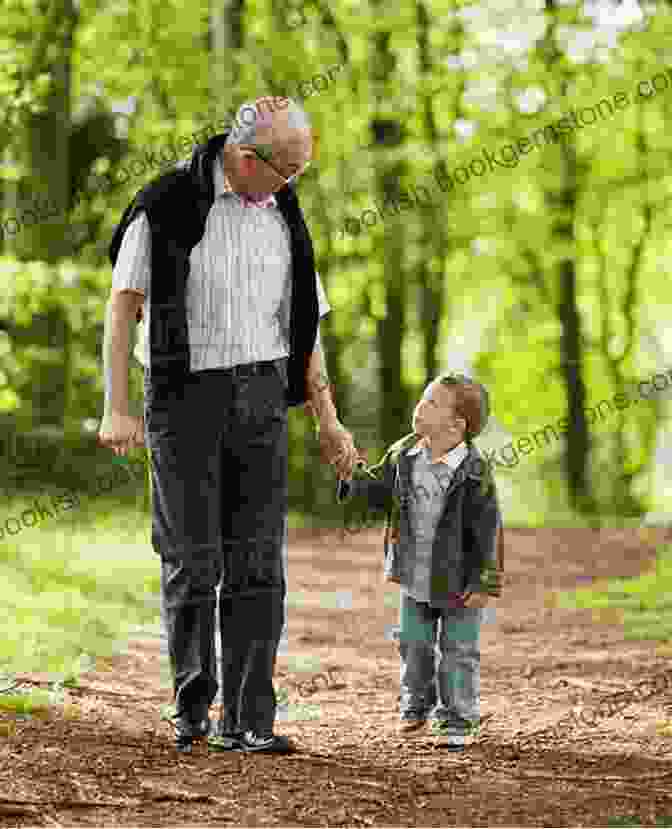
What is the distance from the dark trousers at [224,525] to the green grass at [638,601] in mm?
5002

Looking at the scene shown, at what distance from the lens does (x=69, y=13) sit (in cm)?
1639

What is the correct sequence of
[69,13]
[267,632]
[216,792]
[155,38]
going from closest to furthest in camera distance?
1. [216,792]
2. [267,632]
3. [69,13]
4. [155,38]

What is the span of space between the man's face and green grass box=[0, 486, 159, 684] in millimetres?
2277

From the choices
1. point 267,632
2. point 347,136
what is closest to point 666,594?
point 267,632

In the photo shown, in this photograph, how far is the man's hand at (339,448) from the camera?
571 cm

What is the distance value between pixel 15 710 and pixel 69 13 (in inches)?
470

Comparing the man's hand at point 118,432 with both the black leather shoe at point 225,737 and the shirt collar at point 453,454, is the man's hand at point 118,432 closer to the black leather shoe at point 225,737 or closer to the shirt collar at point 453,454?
the black leather shoe at point 225,737

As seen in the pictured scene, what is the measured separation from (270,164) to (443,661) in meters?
2.12

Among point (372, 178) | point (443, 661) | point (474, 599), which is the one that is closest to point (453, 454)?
point (474, 599)

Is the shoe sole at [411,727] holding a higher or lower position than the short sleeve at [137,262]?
lower

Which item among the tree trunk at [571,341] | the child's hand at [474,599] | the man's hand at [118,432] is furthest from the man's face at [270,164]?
the tree trunk at [571,341]

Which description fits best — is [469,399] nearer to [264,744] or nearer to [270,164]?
[270,164]

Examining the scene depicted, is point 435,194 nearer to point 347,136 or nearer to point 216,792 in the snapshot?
point 347,136

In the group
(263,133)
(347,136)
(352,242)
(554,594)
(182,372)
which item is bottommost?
(554,594)
